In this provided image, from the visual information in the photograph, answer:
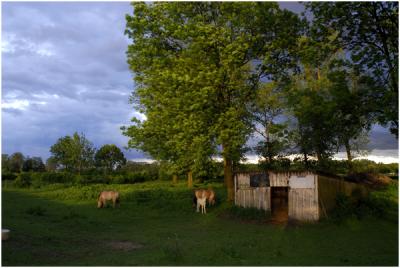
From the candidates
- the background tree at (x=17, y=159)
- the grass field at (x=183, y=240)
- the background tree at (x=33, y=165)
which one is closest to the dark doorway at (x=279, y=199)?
the grass field at (x=183, y=240)

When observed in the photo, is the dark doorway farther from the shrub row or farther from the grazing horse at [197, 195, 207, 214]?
the grazing horse at [197, 195, 207, 214]

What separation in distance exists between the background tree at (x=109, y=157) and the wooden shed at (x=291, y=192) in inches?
2639

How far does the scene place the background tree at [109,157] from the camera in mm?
89975

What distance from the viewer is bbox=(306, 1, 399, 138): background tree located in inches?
784

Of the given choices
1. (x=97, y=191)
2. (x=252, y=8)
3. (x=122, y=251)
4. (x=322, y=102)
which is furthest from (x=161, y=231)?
(x=97, y=191)

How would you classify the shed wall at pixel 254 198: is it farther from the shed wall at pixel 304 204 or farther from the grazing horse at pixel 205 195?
the grazing horse at pixel 205 195

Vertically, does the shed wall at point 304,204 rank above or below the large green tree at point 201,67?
below

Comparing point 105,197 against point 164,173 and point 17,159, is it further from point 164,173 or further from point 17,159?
point 17,159

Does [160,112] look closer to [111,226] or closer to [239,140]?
[239,140]

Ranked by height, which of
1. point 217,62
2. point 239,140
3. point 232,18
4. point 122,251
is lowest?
point 122,251

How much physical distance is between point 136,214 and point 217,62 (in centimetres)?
1119

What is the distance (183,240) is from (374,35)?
47.4 feet

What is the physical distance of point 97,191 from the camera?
121 ft

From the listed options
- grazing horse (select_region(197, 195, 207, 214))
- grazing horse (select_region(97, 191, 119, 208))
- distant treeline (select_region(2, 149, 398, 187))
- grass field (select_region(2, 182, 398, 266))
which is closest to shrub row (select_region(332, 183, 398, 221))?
grass field (select_region(2, 182, 398, 266))
